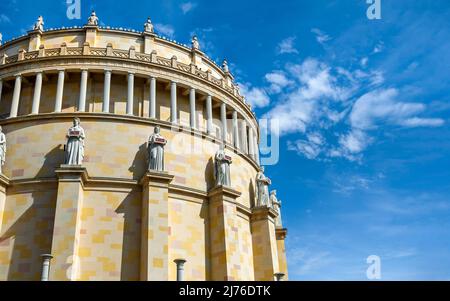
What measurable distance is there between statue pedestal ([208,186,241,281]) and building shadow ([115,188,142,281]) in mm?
5086

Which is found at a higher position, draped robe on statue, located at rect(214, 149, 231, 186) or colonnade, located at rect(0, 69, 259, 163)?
colonnade, located at rect(0, 69, 259, 163)

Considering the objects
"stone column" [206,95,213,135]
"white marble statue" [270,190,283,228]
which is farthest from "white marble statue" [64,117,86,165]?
"white marble statue" [270,190,283,228]

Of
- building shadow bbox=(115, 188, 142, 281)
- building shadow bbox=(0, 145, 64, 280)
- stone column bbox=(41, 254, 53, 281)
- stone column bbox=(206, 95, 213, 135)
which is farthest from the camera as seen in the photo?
stone column bbox=(206, 95, 213, 135)

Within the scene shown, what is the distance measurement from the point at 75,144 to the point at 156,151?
16.3 feet

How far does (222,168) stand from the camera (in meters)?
31.8

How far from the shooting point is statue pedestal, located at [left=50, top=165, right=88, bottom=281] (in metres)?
23.7

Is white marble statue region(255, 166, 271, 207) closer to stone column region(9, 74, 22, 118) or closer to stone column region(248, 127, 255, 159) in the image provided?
stone column region(248, 127, 255, 159)

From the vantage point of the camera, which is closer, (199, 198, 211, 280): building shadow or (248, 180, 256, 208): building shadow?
(199, 198, 211, 280): building shadow

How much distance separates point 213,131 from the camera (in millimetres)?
35750

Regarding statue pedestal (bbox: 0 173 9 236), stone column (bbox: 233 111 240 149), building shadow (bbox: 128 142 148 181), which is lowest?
statue pedestal (bbox: 0 173 9 236)

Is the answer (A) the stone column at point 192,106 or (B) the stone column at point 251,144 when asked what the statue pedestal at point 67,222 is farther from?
(B) the stone column at point 251,144
